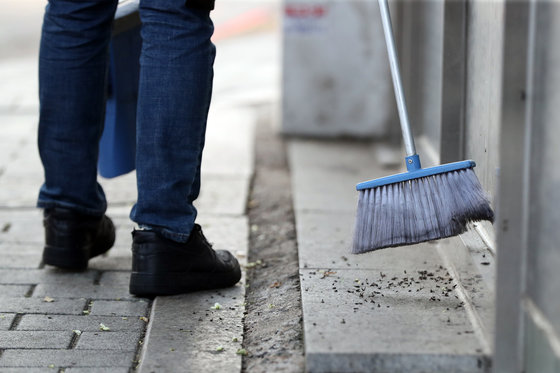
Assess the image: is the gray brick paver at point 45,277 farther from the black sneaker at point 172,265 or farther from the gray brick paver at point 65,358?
the gray brick paver at point 65,358

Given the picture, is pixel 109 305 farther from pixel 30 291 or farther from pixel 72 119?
pixel 72 119

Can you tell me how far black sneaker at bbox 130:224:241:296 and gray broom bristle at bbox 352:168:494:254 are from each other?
42 centimetres

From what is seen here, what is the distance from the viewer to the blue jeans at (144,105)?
Result: 6.89 feet

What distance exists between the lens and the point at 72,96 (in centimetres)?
235

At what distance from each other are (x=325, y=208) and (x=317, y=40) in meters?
1.71

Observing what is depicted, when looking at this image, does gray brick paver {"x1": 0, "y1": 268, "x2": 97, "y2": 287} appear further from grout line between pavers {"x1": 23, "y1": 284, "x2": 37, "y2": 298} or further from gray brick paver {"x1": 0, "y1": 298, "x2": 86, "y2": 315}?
gray brick paver {"x1": 0, "y1": 298, "x2": 86, "y2": 315}

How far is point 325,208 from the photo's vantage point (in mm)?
3098

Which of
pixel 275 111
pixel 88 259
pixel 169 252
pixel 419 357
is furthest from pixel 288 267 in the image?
pixel 275 111

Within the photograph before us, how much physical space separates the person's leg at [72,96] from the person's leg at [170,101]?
0.27 m

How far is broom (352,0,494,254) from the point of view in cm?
196

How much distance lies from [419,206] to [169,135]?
60 cm

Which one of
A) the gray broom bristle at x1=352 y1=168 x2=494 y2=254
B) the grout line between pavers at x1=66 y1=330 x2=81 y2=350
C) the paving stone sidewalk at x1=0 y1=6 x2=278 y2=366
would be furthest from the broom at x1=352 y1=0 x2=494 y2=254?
the grout line between pavers at x1=66 y1=330 x2=81 y2=350

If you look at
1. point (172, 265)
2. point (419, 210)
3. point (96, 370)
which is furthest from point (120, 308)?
point (419, 210)

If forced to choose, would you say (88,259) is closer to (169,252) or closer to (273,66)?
(169,252)
